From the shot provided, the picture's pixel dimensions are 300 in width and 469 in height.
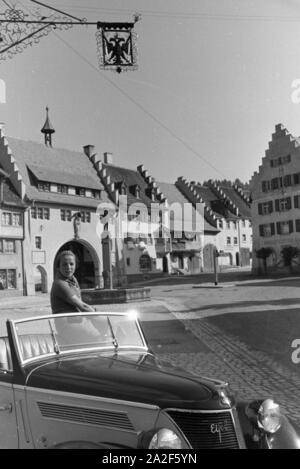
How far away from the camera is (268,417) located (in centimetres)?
329

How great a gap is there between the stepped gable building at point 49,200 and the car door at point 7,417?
11.2 m

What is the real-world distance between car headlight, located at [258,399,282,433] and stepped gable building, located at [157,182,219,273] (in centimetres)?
1662

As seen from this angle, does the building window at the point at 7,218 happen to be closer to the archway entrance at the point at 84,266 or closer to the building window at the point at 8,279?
the archway entrance at the point at 84,266

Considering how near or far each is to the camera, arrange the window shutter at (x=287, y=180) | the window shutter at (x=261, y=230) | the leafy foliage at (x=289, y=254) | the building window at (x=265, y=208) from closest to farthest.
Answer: the window shutter at (x=287, y=180) → the leafy foliage at (x=289, y=254) → the building window at (x=265, y=208) → the window shutter at (x=261, y=230)

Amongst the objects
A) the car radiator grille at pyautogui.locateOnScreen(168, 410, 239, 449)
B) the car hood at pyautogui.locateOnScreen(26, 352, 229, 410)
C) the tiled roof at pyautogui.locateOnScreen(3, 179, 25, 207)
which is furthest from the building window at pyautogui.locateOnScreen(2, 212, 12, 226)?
the car radiator grille at pyautogui.locateOnScreen(168, 410, 239, 449)

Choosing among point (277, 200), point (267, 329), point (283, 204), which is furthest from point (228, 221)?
point (267, 329)

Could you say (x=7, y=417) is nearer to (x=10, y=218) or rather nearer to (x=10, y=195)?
(x=10, y=195)

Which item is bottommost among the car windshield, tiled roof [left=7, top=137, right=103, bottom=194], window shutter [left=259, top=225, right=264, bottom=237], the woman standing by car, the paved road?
the paved road

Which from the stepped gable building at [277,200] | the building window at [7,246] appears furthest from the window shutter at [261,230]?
the building window at [7,246]

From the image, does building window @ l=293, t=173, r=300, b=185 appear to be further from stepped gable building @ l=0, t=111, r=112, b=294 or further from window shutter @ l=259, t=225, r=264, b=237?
stepped gable building @ l=0, t=111, r=112, b=294

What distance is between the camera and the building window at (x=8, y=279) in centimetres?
2870

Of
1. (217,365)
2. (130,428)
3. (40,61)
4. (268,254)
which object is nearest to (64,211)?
(40,61)

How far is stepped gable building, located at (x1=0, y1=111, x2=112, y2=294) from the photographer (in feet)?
62.0

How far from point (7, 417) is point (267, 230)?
4110 cm
